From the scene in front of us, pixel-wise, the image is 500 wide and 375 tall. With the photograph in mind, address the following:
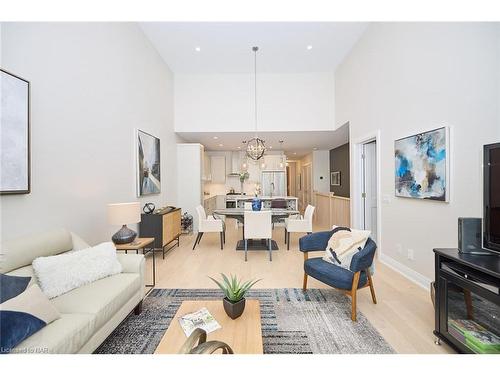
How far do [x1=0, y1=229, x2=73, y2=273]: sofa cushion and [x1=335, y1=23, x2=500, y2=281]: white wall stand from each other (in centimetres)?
381

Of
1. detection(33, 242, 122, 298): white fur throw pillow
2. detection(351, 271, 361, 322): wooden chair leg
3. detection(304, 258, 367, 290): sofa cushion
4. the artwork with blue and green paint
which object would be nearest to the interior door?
the artwork with blue and green paint

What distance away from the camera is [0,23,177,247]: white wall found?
6.35ft

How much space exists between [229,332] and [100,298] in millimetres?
1003

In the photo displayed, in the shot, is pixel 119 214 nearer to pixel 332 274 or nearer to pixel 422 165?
pixel 332 274

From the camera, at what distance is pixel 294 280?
2926 millimetres

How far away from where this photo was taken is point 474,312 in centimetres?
153

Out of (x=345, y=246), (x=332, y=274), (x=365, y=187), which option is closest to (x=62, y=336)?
(x=332, y=274)

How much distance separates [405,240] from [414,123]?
Answer: 1.56 metres

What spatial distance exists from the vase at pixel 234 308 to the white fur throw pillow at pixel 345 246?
129cm

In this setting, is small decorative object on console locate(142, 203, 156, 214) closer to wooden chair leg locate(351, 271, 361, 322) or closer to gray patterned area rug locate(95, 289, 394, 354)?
gray patterned area rug locate(95, 289, 394, 354)

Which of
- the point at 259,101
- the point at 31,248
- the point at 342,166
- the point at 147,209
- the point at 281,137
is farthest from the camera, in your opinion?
the point at 342,166

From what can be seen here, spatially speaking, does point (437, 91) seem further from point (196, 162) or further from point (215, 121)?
point (196, 162)
